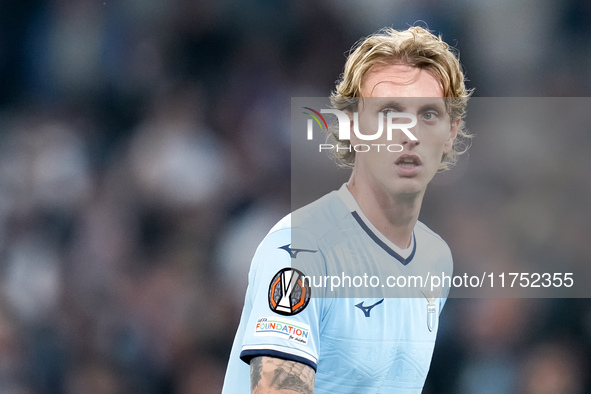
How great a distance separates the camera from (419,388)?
281cm

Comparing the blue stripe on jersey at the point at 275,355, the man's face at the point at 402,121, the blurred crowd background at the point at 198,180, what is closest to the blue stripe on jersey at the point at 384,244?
the man's face at the point at 402,121

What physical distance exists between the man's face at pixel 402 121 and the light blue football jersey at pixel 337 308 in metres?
0.18

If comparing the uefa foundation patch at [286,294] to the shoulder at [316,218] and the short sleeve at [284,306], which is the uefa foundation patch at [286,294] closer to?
the short sleeve at [284,306]

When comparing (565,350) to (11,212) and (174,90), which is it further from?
(11,212)

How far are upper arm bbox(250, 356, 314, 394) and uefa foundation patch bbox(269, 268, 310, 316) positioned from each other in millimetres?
139

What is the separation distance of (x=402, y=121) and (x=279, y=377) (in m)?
1.15

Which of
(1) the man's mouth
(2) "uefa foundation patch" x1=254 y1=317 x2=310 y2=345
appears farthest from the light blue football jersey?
(1) the man's mouth

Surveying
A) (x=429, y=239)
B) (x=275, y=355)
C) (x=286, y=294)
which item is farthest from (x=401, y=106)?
(x=275, y=355)

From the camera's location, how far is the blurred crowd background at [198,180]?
430cm

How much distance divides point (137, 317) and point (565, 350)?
95.1 inches

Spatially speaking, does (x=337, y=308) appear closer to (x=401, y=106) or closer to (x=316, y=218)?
(x=316, y=218)

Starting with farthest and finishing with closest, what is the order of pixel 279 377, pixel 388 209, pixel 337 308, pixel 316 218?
pixel 388 209 < pixel 316 218 < pixel 337 308 < pixel 279 377

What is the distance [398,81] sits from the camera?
280cm

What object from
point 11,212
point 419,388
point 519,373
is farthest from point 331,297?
point 11,212
